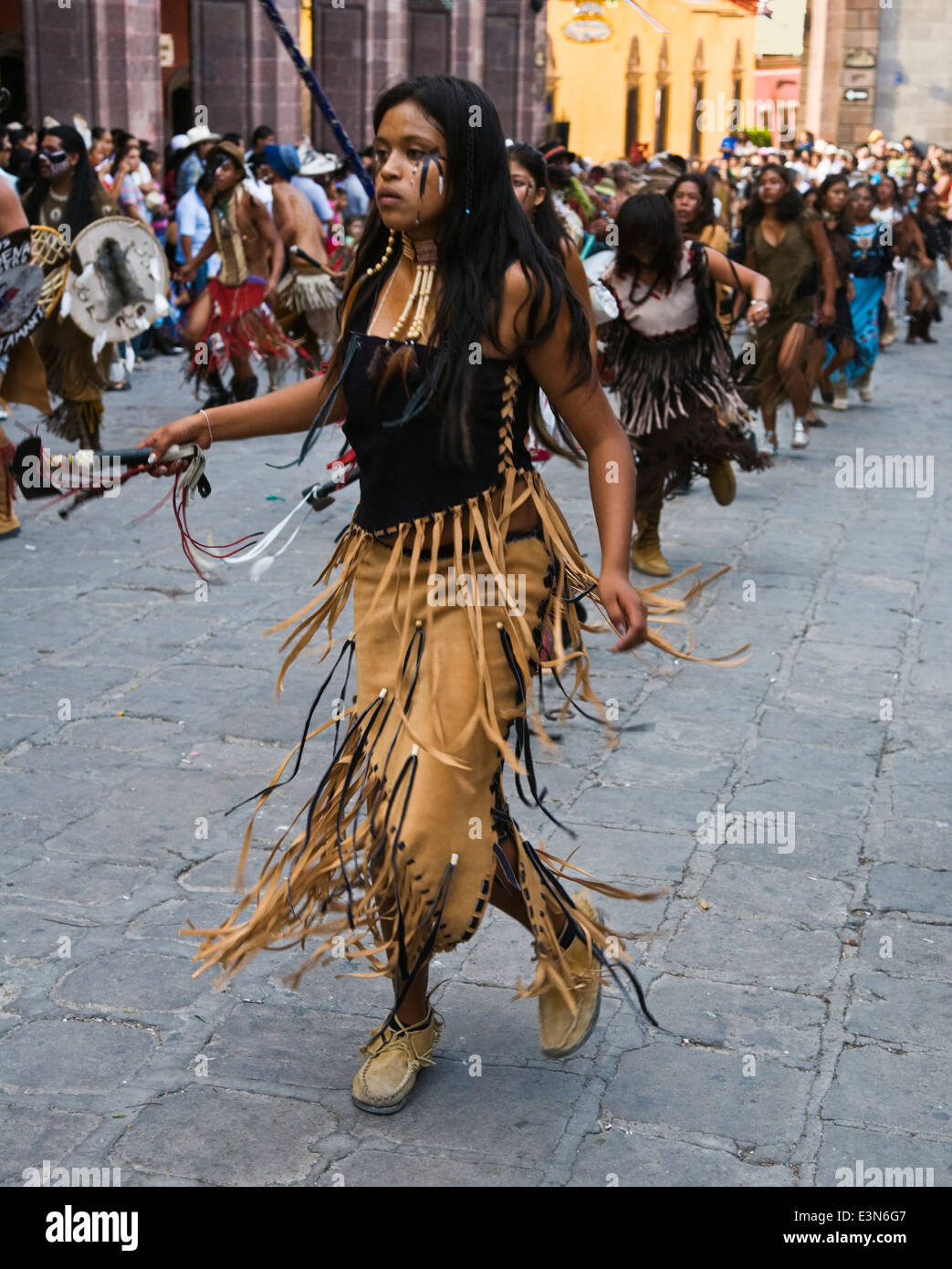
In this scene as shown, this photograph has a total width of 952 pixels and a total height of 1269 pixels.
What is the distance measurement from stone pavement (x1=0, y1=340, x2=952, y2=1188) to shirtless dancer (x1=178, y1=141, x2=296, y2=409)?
11.4 feet

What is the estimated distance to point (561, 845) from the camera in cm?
465

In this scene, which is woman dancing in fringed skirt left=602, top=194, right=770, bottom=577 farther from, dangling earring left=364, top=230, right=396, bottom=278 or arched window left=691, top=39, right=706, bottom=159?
arched window left=691, top=39, right=706, bottom=159

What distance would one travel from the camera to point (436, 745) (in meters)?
3.12

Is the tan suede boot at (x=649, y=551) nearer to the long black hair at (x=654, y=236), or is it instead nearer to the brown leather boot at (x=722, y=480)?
the brown leather boot at (x=722, y=480)

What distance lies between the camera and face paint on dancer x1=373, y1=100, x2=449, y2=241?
119 inches

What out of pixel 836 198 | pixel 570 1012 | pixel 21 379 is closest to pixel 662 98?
pixel 836 198

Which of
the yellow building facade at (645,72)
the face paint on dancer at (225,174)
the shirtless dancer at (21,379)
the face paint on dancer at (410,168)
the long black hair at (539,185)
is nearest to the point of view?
the face paint on dancer at (410,168)

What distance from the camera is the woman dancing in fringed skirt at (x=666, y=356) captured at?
286 inches

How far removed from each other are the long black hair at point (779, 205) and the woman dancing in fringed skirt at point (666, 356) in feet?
11.2

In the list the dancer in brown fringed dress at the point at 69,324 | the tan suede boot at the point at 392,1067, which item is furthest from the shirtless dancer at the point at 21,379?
the tan suede boot at the point at 392,1067

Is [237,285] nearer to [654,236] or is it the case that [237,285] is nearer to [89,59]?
[654,236]

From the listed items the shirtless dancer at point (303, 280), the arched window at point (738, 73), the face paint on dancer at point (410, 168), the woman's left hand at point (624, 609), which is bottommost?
the shirtless dancer at point (303, 280)

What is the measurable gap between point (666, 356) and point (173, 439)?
4651mm
